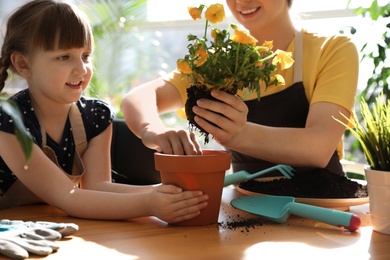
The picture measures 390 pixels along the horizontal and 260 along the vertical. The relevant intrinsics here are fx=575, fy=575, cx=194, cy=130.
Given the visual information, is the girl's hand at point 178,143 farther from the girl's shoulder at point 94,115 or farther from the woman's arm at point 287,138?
the girl's shoulder at point 94,115

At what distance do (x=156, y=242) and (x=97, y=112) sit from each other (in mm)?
821

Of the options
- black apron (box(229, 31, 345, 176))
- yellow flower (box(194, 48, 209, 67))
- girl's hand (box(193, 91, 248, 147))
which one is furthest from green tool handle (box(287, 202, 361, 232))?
black apron (box(229, 31, 345, 176))

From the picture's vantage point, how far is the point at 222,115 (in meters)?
1.32

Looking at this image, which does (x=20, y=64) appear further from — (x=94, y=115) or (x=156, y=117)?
(x=156, y=117)

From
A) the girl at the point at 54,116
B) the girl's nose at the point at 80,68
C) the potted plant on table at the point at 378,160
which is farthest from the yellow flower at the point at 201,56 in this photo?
the girl's nose at the point at 80,68

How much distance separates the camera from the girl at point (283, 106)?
5.04 ft

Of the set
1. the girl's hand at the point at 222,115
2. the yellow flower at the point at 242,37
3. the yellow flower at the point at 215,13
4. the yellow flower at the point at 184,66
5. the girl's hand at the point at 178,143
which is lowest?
the girl's hand at the point at 178,143

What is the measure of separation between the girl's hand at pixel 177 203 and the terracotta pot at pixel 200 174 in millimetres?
14

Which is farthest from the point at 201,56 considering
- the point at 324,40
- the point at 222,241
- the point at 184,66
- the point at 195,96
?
the point at 324,40

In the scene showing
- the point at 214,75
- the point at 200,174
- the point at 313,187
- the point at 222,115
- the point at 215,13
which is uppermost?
the point at 215,13

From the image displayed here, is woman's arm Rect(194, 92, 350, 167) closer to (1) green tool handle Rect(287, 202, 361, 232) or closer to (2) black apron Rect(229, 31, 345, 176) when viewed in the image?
(2) black apron Rect(229, 31, 345, 176)

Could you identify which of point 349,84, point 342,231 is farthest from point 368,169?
point 349,84

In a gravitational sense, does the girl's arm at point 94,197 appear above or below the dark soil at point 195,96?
below

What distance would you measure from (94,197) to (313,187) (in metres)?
0.56
